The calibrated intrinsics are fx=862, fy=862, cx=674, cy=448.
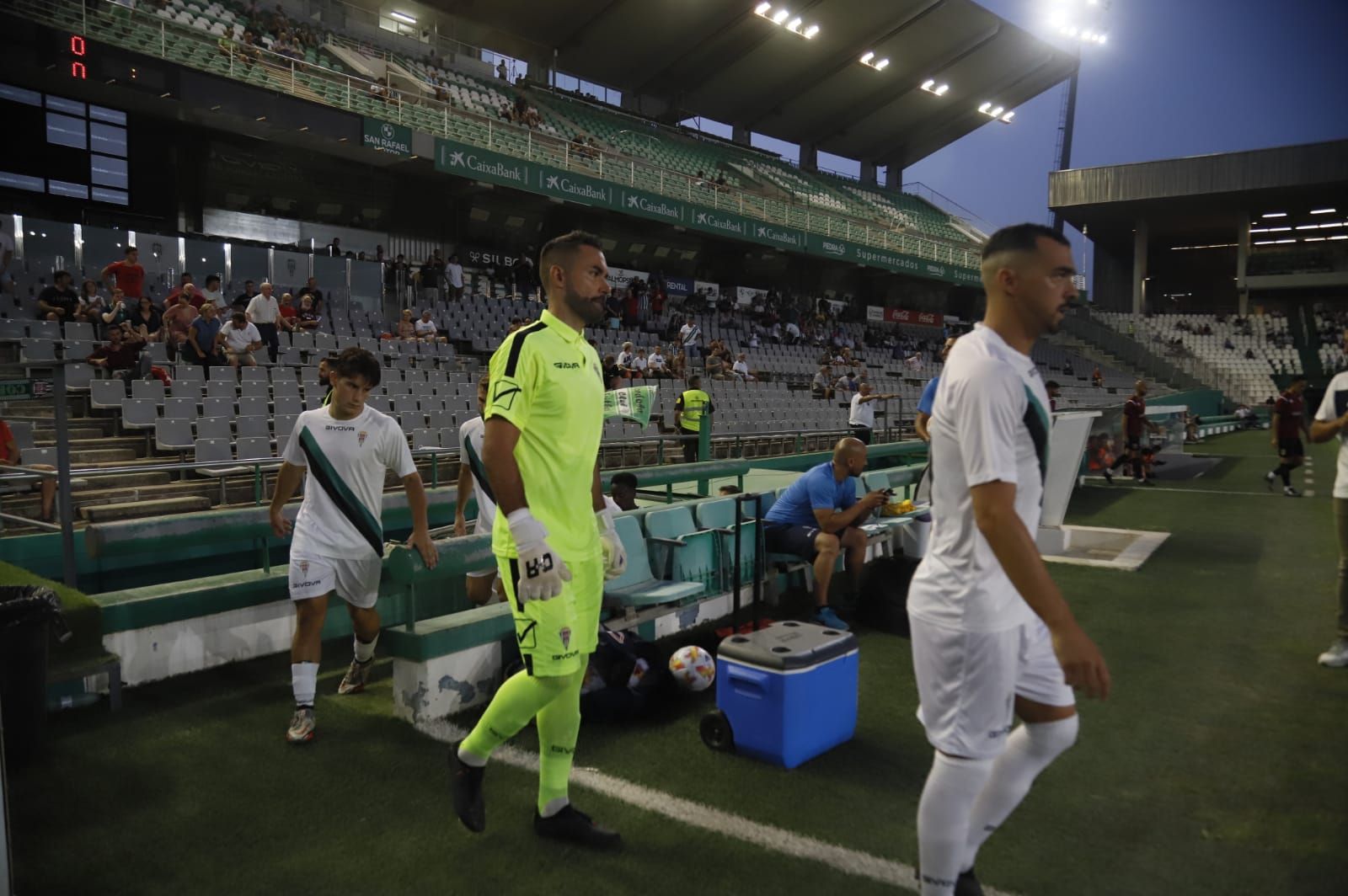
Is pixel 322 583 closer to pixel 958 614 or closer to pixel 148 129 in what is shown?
pixel 958 614

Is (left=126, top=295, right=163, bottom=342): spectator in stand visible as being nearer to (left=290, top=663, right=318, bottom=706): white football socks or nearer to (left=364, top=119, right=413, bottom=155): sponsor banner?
(left=364, top=119, right=413, bottom=155): sponsor banner

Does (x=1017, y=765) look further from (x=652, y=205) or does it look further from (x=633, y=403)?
(x=652, y=205)

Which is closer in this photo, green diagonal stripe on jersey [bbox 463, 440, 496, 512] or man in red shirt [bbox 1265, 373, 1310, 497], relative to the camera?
green diagonal stripe on jersey [bbox 463, 440, 496, 512]

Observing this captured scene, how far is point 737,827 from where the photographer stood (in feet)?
10.4

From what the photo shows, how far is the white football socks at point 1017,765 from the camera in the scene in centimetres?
228

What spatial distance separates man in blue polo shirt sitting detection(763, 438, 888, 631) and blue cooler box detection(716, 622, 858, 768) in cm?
170

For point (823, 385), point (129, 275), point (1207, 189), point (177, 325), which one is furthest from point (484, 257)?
point (1207, 189)

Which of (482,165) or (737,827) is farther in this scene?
(482,165)

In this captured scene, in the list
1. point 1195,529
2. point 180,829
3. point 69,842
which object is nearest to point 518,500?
point 180,829

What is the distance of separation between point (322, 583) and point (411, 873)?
1664mm

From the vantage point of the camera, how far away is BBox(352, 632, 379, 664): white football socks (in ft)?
14.9

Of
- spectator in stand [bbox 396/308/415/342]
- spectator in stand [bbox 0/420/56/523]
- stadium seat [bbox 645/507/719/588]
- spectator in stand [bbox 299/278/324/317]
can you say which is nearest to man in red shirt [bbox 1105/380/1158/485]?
stadium seat [bbox 645/507/719/588]

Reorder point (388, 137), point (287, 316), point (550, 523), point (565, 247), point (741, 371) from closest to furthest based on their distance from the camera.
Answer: point (550, 523) → point (565, 247) → point (287, 316) → point (388, 137) → point (741, 371)

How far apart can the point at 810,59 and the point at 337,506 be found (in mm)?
36501
